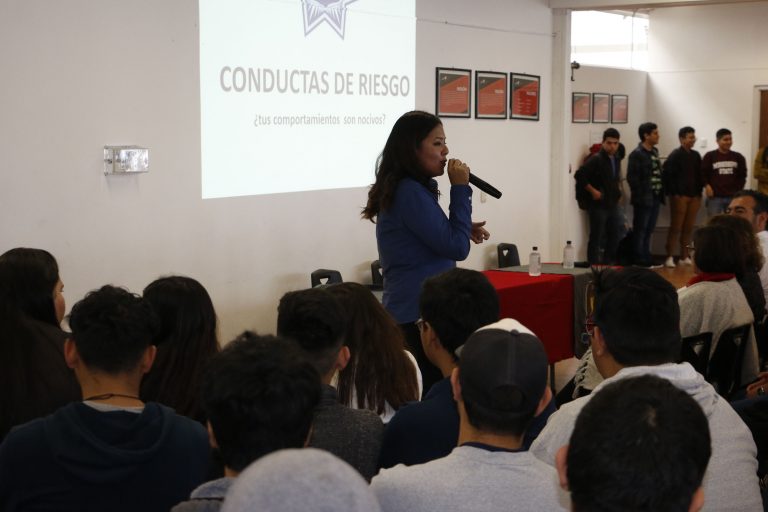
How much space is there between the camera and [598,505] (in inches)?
48.2

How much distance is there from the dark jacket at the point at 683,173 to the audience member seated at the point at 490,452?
9.66m

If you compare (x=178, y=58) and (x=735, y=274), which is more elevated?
(x=178, y=58)

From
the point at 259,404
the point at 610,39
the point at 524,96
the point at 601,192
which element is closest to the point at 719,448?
the point at 259,404

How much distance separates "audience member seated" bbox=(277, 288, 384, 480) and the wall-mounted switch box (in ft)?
8.71

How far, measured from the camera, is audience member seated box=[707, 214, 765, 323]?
3.86 m

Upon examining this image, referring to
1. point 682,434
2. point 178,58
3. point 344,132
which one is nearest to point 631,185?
point 344,132

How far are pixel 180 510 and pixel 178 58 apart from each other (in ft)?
13.3

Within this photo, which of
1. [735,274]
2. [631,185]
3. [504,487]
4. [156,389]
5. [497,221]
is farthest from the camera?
[631,185]

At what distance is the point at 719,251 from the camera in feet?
12.4

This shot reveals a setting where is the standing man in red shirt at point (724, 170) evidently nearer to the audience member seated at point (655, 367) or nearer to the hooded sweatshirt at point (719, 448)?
the audience member seated at point (655, 367)

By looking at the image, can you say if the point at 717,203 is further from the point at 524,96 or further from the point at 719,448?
the point at 719,448

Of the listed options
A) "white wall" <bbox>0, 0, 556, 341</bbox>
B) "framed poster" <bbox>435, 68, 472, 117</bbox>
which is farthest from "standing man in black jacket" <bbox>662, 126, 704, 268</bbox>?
"white wall" <bbox>0, 0, 556, 341</bbox>

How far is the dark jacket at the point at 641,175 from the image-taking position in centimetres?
1055

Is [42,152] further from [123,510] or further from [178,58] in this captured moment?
[123,510]
